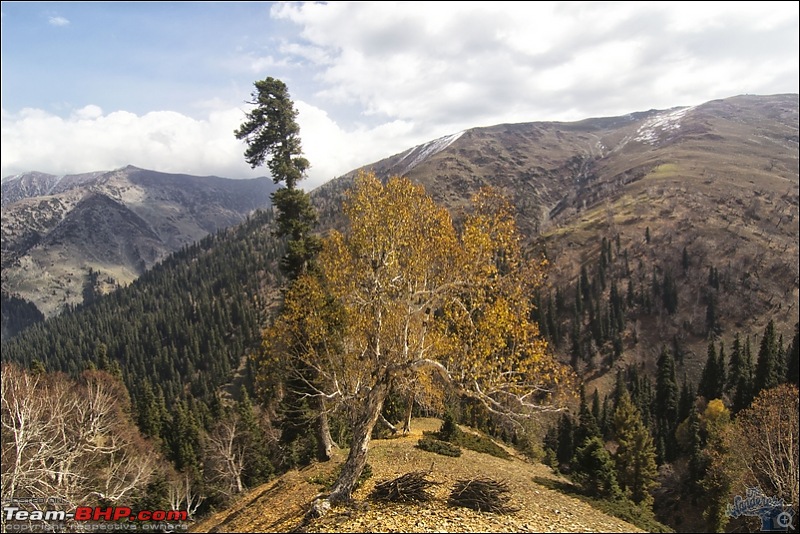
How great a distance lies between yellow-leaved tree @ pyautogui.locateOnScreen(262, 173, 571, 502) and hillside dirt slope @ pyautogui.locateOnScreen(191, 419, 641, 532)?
1633 millimetres

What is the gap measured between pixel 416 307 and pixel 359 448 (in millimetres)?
6011

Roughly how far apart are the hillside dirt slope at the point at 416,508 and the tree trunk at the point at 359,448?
1.62 ft

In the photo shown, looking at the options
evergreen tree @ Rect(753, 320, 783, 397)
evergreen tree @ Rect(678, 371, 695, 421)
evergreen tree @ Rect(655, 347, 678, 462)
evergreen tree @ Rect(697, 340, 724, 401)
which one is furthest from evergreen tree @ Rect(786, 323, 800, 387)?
evergreen tree @ Rect(655, 347, 678, 462)

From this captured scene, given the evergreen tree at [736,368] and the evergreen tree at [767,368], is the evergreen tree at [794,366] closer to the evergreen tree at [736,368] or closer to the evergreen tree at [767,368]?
the evergreen tree at [767,368]

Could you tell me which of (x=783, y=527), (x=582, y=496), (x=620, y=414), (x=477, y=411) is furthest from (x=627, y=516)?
(x=620, y=414)

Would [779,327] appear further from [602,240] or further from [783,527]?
[783,527]

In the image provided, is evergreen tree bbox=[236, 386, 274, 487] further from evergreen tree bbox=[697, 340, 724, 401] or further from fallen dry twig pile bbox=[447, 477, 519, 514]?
evergreen tree bbox=[697, 340, 724, 401]

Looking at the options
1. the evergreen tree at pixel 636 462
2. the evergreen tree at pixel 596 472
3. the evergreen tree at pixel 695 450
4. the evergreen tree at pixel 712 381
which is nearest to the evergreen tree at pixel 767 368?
the evergreen tree at pixel 695 450

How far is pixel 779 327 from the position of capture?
12425cm

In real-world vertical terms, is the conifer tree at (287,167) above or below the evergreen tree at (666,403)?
above

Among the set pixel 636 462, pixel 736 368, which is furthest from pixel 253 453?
pixel 736 368

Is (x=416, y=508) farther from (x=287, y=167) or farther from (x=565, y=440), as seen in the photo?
(x=565, y=440)

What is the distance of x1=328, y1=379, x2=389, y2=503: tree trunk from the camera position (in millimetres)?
14797

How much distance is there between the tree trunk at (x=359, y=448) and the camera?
583 inches
